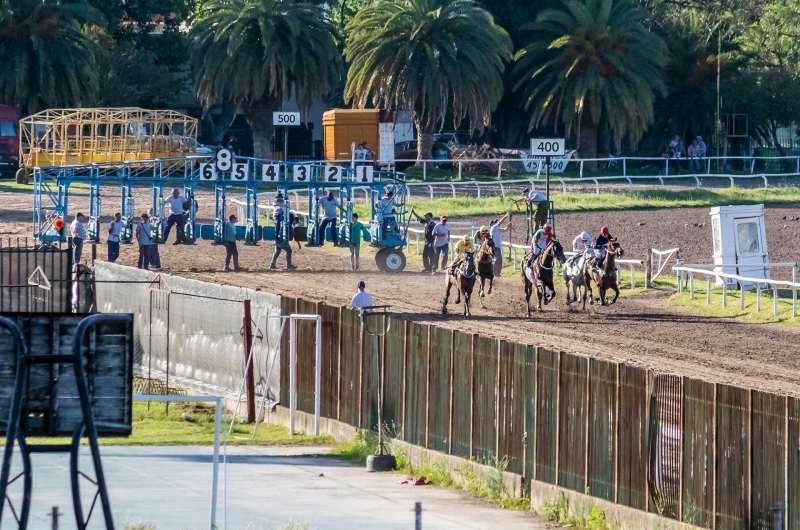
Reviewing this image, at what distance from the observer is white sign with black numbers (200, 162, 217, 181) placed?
30797 millimetres

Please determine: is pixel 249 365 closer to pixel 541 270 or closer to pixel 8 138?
pixel 541 270

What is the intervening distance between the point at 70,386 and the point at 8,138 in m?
44.5

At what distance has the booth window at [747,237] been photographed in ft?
90.5

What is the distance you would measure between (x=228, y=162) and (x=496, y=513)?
64.1 feet

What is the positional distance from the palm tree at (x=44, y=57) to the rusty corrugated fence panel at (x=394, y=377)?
35.6 m

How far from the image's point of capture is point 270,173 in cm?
3136

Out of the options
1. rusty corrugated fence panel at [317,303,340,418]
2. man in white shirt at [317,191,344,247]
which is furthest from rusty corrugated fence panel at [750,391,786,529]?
man in white shirt at [317,191,344,247]

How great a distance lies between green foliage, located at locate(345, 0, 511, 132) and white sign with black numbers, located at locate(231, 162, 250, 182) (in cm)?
1777

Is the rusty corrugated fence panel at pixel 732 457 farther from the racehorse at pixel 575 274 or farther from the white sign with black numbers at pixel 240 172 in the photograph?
the white sign with black numbers at pixel 240 172

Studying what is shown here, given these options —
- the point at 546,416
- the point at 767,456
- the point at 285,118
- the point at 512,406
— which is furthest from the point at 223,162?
the point at 767,456

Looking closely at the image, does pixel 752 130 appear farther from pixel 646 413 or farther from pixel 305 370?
pixel 646 413

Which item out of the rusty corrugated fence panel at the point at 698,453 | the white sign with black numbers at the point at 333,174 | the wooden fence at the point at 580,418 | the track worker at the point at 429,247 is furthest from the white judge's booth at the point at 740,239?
the rusty corrugated fence panel at the point at 698,453

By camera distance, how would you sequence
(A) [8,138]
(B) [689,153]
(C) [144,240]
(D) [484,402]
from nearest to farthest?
(D) [484,402] → (C) [144,240] → (A) [8,138] → (B) [689,153]

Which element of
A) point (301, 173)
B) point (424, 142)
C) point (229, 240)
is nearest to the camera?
point (229, 240)
